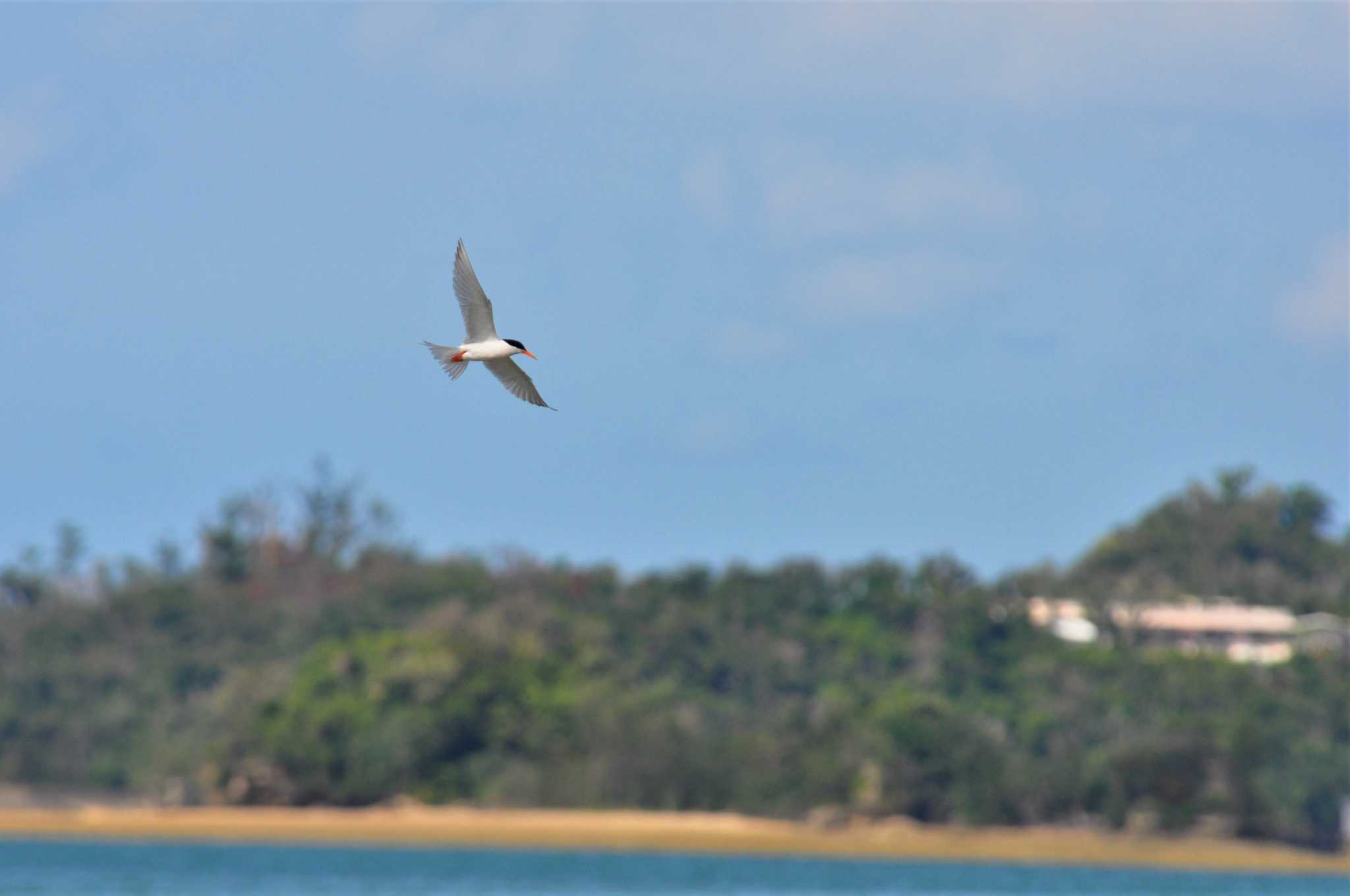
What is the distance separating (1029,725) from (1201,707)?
589cm

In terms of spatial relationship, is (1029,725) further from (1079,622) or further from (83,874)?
(83,874)

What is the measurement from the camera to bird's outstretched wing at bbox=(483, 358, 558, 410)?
21.7m

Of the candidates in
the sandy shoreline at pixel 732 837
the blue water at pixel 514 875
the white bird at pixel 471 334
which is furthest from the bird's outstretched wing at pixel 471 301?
the sandy shoreline at pixel 732 837

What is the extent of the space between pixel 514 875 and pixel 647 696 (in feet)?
54.1

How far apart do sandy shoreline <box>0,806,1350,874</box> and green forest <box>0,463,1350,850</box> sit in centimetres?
65

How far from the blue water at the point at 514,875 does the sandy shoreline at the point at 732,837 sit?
0.90m

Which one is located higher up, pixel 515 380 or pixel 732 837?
pixel 515 380

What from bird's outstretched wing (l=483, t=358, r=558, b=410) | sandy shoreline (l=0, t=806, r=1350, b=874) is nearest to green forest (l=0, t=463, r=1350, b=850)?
sandy shoreline (l=0, t=806, r=1350, b=874)

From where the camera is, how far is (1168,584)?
334 feet

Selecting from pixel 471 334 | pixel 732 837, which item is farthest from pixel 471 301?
pixel 732 837

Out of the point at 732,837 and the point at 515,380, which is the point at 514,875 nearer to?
the point at 732,837

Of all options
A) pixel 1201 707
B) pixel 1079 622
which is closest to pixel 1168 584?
pixel 1079 622

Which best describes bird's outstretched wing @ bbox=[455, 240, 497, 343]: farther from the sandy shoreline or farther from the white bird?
the sandy shoreline

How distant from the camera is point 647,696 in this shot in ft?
238
